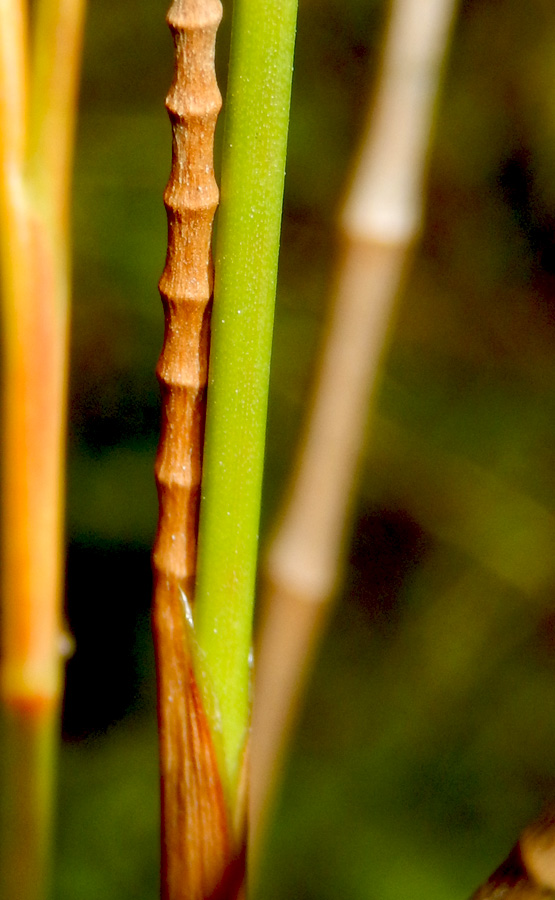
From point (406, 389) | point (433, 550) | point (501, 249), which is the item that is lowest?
point (433, 550)

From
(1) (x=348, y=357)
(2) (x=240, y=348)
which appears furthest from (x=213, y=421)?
(1) (x=348, y=357)

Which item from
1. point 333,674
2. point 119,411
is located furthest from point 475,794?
point 119,411

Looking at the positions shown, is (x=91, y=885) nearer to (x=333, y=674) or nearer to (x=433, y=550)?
(x=333, y=674)

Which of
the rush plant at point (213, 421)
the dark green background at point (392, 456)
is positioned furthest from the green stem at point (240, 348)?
the dark green background at point (392, 456)

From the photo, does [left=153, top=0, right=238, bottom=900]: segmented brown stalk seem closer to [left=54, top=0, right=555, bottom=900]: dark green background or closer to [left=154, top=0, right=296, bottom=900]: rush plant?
[left=154, top=0, right=296, bottom=900]: rush plant

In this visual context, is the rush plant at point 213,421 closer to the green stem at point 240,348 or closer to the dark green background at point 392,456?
the green stem at point 240,348

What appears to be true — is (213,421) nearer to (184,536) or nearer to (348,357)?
(184,536)
